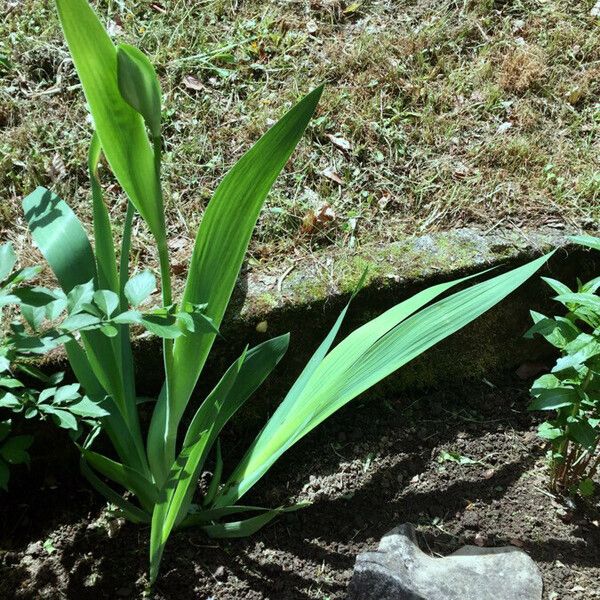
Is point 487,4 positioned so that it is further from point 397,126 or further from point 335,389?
point 335,389

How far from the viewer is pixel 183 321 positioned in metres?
1.24

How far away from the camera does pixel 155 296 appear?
185cm

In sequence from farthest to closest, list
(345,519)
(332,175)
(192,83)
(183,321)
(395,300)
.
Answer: (192,83), (332,175), (395,300), (345,519), (183,321)

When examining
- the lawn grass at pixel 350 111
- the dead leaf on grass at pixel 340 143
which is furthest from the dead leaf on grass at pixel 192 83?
the dead leaf on grass at pixel 340 143

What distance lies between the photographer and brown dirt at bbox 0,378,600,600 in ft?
5.54

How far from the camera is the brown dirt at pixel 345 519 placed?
1.69 m

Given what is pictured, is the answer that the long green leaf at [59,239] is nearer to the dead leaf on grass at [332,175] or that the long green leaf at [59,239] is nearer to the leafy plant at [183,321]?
the leafy plant at [183,321]

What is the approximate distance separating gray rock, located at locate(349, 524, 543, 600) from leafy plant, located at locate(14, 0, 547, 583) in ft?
0.89

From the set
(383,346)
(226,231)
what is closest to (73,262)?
(226,231)

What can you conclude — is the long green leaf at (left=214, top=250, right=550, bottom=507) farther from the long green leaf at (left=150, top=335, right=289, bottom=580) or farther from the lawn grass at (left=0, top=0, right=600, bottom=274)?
the lawn grass at (left=0, top=0, right=600, bottom=274)

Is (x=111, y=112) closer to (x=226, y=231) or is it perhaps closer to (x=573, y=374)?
(x=226, y=231)

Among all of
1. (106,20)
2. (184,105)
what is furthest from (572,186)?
(106,20)

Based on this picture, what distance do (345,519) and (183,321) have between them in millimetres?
837

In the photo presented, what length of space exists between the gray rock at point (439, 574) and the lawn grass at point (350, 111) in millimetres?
823
